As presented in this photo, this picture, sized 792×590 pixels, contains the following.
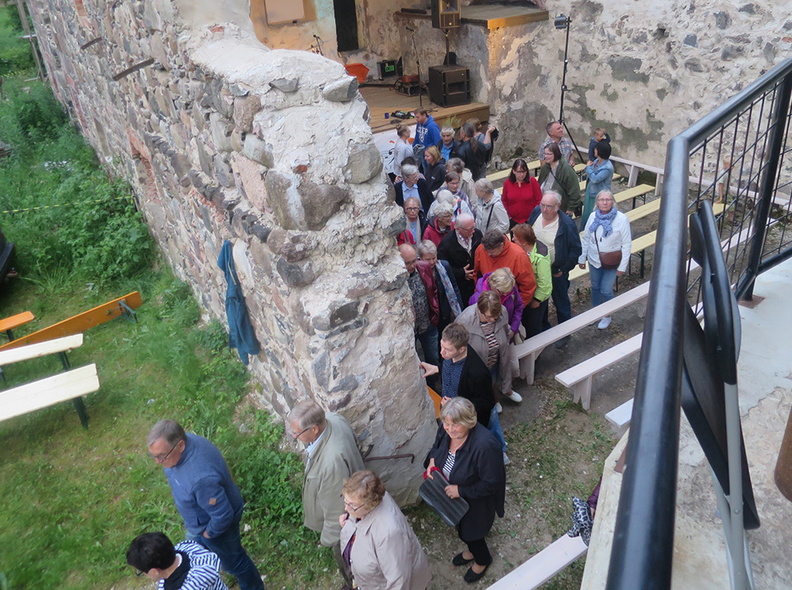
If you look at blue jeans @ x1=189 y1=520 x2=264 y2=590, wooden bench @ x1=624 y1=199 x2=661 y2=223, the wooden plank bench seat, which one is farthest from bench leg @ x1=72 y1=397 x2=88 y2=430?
wooden bench @ x1=624 y1=199 x2=661 y2=223

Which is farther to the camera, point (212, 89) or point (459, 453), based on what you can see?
point (212, 89)

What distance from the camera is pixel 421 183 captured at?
6148mm

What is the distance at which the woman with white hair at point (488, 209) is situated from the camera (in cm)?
549

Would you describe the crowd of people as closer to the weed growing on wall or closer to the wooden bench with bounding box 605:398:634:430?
the wooden bench with bounding box 605:398:634:430

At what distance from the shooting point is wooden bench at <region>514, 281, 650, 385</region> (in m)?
4.62

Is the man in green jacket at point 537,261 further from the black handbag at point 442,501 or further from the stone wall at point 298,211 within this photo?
the black handbag at point 442,501

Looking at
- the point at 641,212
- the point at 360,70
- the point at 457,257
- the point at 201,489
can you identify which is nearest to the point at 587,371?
the point at 457,257

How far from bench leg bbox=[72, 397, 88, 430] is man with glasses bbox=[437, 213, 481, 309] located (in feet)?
10.4

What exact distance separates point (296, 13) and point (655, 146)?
18.5 ft

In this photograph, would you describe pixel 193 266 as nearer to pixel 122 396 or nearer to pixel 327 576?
pixel 122 396

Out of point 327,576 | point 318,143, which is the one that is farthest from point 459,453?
point 318,143

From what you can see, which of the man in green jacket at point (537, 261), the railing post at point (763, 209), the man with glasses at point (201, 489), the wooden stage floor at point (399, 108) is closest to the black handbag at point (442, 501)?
the man with glasses at point (201, 489)

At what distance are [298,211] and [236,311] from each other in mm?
1487

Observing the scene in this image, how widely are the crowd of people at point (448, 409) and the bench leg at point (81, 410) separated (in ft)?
5.81
